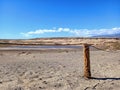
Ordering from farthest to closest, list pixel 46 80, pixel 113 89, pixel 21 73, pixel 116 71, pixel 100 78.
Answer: pixel 116 71
pixel 21 73
pixel 100 78
pixel 46 80
pixel 113 89

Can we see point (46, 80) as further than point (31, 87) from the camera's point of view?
Yes

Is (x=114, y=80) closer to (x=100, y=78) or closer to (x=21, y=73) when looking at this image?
(x=100, y=78)

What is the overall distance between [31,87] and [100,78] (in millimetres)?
3477

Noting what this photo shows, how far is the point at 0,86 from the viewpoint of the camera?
10234 mm

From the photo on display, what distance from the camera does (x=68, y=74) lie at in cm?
1288

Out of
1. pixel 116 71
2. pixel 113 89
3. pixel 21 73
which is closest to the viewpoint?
pixel 113 89

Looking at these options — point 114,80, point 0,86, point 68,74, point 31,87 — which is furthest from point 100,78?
point 0,86

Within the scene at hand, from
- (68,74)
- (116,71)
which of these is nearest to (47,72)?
(68,74)

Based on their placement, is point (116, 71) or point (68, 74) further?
point (116, 71)

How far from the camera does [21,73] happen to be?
1285cm

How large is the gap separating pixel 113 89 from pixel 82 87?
1.16 m

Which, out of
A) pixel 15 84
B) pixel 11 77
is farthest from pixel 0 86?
pixel 11 77

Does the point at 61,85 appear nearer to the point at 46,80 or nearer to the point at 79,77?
the point at 46,80

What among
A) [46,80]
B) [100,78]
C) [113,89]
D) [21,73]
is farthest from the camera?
[21,73]
